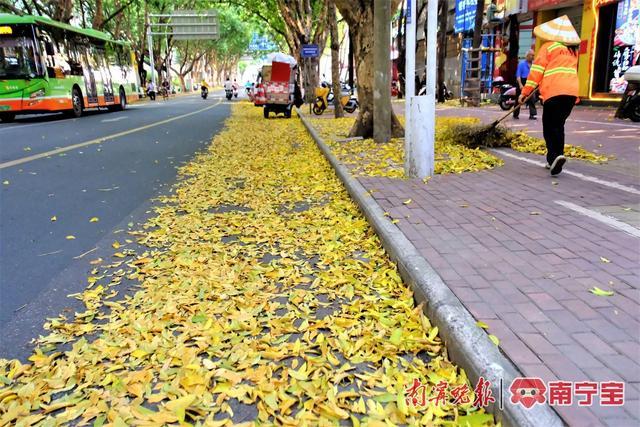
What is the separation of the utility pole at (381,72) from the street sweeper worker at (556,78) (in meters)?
3.20

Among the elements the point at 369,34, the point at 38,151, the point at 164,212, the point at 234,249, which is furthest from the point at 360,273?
the point at 38,151

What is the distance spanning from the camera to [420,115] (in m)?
6.30

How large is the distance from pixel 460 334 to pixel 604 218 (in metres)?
2.58

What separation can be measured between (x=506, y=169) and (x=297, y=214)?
3072 millimetres

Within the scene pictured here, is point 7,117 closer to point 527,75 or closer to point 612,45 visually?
point 527,75

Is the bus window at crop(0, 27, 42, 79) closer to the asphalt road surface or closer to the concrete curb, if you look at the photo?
the asphalt road surface

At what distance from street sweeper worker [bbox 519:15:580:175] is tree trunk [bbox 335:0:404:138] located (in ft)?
13.6

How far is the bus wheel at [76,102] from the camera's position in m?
19.8

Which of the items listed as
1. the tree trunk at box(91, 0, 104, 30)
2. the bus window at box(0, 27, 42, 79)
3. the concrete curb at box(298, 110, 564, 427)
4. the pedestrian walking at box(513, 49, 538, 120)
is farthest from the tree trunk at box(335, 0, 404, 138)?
the tree trunk at box(91, 0, 104, 30)

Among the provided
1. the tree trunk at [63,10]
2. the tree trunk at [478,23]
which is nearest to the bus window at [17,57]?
the tree trunk at [63,10]

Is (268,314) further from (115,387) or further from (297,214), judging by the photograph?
(297,214)

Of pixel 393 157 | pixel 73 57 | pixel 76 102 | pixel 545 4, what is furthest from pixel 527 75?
pixel 73 57

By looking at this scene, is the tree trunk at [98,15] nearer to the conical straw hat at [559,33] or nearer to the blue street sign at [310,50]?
the blue street sign at [310,50]

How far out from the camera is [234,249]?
4477 millimetres
